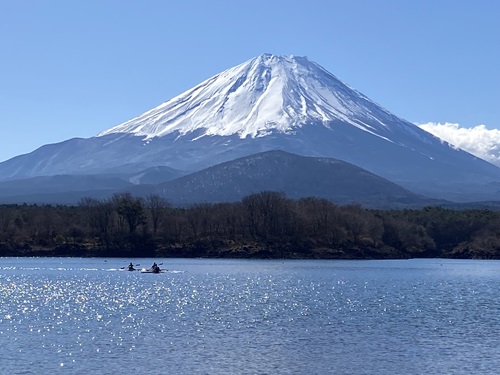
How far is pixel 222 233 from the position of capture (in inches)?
4675

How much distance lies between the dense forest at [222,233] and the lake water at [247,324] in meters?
32.1

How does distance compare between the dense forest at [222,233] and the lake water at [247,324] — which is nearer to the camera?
A: the lake water at [247,324]

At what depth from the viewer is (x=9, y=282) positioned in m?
72.3

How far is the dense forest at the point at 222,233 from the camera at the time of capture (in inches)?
4493

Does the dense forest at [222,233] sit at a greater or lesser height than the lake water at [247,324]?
greater

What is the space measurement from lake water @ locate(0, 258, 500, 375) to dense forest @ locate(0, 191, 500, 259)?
105 ft

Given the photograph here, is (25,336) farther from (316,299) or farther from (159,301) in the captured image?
(316,299)

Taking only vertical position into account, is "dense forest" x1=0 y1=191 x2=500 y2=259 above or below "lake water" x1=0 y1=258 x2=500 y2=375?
above

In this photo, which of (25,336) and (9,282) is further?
(9,282)

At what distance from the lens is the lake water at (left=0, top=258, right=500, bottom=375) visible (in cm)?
3472

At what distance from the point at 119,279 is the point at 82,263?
27.0 metres

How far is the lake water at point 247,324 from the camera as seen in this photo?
34719 mm

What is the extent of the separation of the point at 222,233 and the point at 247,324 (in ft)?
242

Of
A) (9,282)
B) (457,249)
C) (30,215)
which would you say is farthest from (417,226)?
(9,282)
